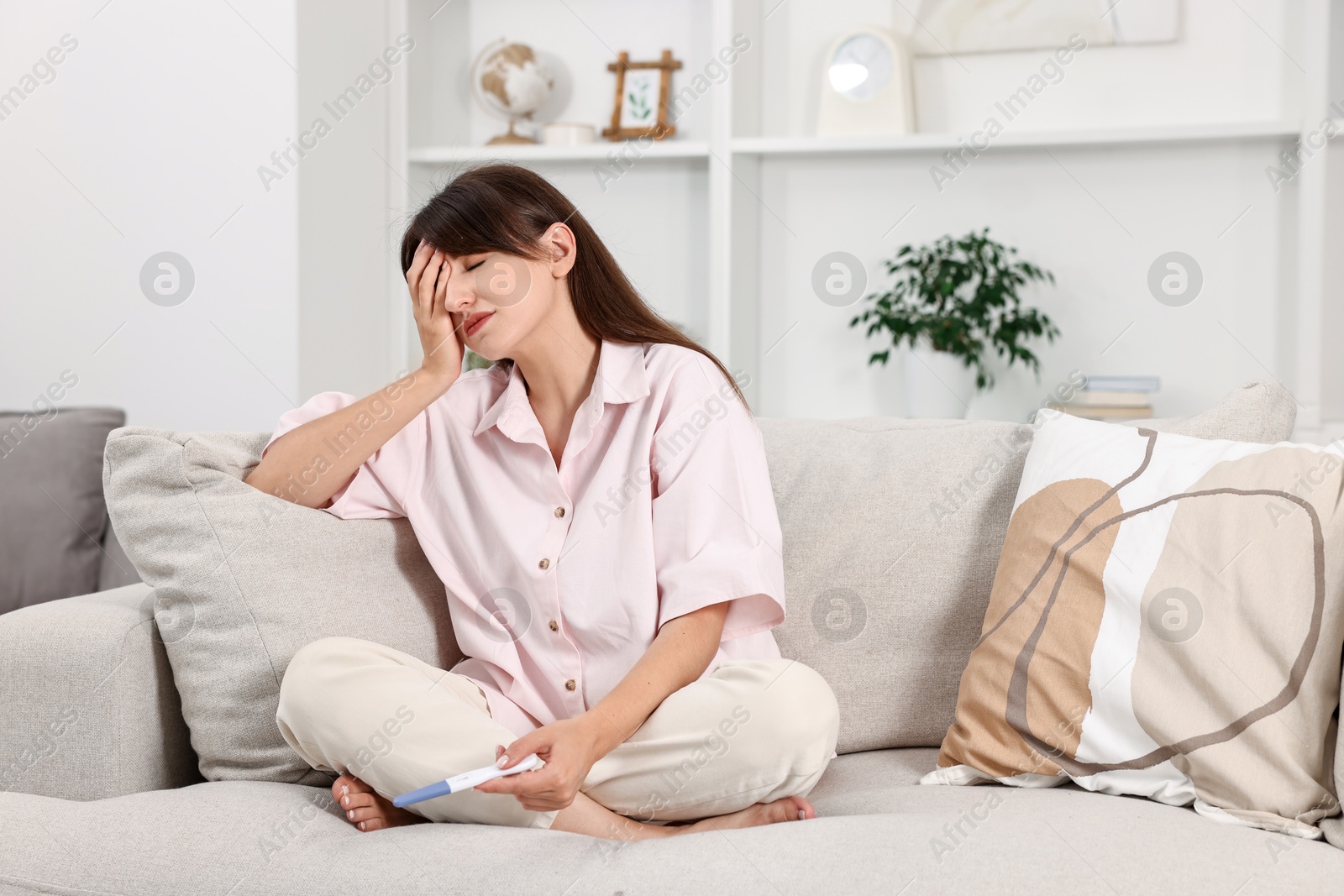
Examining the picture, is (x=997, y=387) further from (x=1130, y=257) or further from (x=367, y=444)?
(x=367, y=444)

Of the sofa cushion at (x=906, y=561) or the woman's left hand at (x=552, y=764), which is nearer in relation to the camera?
the woman's left hand at (x=552, y=764)

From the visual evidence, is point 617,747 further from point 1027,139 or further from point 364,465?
point 1027,139

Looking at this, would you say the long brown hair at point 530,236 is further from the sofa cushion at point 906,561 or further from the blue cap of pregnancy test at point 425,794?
the blue cap of pregnancy test at point 425,794

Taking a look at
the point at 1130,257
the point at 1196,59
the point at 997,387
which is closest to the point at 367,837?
the point at 997,387

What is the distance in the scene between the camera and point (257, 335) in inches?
99.0

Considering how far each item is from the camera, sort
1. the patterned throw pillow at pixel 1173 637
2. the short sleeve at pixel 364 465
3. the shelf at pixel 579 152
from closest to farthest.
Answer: the patterned throw pillow at pixel 1173 637 → the short sleeve at pixel 364 465 → the shelf at pixel 579 152

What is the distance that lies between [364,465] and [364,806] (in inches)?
16.9

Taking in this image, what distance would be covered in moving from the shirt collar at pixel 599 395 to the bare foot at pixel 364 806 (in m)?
0.44

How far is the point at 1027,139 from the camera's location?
2.61 meters

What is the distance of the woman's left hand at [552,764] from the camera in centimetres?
94

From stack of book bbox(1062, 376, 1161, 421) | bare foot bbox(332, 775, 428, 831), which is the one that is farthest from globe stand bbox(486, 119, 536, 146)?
bare foot bbox(332, 775, 428, 831)

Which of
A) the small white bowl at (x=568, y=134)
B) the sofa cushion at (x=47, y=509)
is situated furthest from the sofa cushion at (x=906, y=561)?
the small white bowl at (x=568, y=134)

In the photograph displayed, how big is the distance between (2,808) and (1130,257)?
257 cm

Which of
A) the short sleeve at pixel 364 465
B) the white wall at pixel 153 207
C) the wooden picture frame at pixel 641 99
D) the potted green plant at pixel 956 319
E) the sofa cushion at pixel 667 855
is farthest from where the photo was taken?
the wooden picture frame at pixel 641 99
